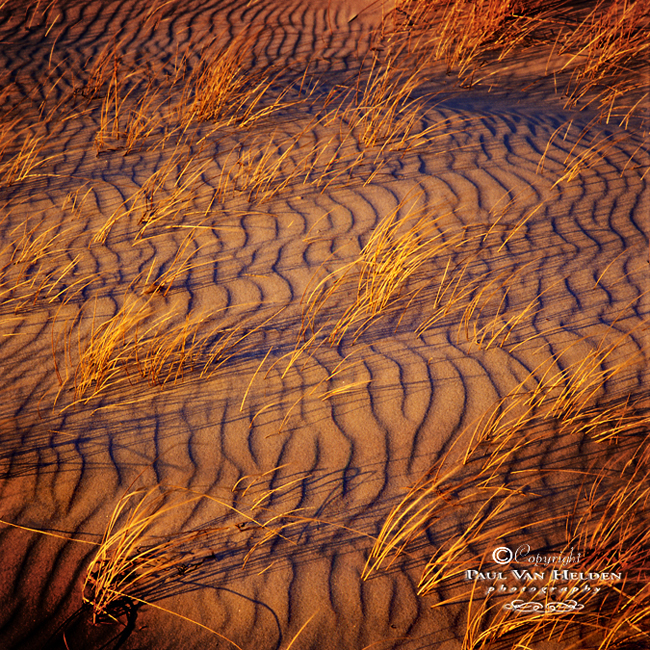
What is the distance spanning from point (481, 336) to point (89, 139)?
4.04 metres

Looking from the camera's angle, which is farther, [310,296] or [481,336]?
[310,296]

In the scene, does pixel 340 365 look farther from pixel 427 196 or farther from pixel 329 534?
pixel 427 196

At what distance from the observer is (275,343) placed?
124 inches

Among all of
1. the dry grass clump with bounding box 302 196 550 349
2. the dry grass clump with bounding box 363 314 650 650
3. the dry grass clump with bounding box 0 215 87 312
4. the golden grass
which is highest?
the dry grass clump with bounding box 0 215 87 312

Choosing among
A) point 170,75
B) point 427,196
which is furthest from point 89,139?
point 427,196

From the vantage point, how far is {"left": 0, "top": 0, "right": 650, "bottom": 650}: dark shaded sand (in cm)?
219

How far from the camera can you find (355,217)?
4.06 m

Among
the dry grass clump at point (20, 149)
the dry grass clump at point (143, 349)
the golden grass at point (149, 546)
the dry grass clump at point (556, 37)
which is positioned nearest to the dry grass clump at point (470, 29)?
the dry grass clump at point (556, 37)

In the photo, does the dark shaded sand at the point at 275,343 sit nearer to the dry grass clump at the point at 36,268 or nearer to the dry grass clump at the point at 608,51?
the dry grass clump at the point at 36,268

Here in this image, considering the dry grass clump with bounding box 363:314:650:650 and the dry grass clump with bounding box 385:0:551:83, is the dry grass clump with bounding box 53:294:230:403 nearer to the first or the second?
the dry grass clump with bounding box 363:314:650:650

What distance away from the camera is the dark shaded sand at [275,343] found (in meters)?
2.19

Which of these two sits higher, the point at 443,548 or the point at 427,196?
the point at 427,196

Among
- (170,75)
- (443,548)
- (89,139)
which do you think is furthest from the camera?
(170,75)

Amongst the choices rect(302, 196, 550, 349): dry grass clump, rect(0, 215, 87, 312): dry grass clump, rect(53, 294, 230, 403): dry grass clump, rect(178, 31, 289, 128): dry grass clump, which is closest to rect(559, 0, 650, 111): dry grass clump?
rect(302, 196, 550, 349): dry grass clump
